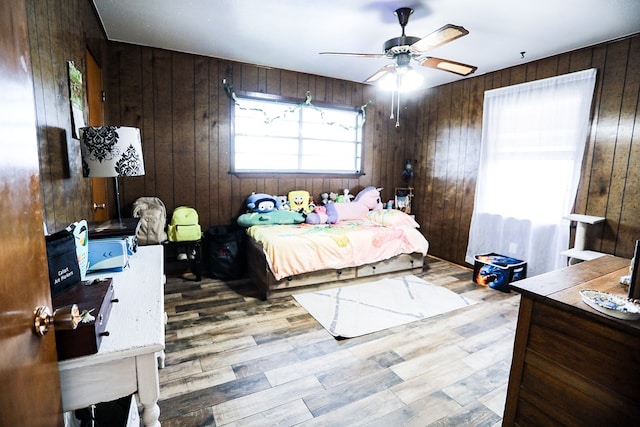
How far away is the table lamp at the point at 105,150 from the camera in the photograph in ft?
5.75

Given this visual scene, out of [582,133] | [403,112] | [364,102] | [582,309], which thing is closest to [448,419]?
[582,309]

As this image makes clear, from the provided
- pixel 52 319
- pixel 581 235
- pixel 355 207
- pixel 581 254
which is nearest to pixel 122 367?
pixel 52 319

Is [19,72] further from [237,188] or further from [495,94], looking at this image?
[495,94]

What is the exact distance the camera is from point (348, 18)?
258 centimetres

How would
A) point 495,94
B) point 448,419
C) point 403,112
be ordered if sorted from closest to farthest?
point 448,419 < point 495,94 < point 403,112

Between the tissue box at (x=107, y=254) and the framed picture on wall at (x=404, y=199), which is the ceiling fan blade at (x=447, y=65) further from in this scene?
the tissue box at (x=107, y=254)

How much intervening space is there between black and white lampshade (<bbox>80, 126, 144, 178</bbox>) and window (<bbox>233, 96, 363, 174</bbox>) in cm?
201

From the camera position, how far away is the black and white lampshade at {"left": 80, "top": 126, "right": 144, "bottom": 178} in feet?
5.75

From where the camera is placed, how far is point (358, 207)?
13.8 ft

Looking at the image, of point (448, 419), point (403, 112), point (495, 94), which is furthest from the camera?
point (403, 112)

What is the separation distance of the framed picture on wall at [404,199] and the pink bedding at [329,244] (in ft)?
2.99

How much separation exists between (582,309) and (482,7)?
2.21m

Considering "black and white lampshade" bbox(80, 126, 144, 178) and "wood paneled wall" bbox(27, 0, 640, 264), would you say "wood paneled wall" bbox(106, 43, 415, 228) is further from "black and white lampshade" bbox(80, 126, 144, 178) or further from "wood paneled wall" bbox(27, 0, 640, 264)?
"black and white lampshade" bbox(80, 126, 144, 178)

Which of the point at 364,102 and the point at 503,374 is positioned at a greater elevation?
the point at 364,102
